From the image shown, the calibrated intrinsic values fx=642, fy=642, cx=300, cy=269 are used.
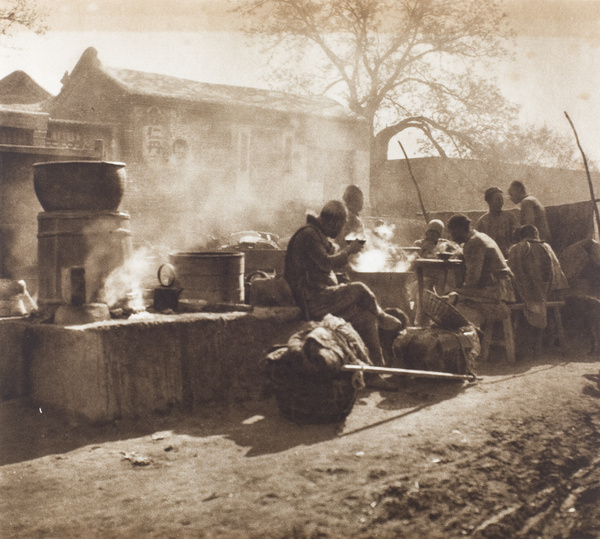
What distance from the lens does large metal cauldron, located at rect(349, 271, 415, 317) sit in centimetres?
862

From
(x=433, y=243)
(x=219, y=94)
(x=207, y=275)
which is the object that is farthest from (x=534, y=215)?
(x=219, y=94)

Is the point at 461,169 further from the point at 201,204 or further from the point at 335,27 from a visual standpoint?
the point at 201,204

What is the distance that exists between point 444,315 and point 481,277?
166cm

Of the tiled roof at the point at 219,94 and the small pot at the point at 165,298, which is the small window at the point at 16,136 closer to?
the tiled roof at the point at 219,94

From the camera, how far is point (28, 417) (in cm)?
561

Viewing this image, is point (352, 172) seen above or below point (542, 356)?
above

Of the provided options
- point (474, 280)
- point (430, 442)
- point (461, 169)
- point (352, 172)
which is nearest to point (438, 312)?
point (474, 280)

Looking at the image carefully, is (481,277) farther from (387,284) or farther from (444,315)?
(444,315)

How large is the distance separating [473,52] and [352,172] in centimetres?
675

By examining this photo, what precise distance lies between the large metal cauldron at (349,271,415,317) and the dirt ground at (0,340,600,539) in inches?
102

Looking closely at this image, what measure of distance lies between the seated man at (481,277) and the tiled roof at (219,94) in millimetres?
14742

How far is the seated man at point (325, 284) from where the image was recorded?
6895 mm

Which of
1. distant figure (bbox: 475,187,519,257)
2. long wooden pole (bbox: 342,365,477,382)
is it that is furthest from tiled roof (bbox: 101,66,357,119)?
long wooden pole (bbox: 342,365,477,382)

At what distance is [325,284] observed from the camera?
7039 millimetres
